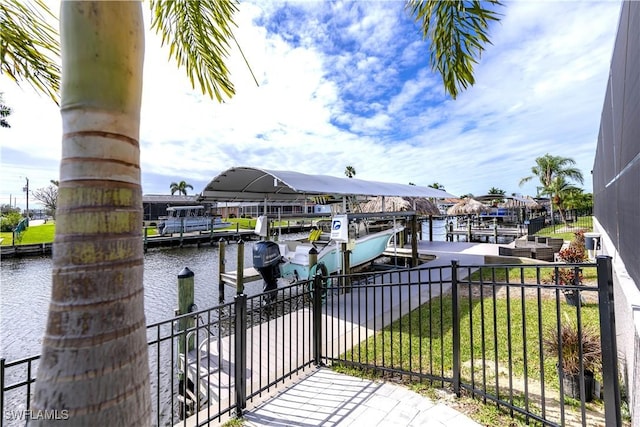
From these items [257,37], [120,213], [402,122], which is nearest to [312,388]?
[120,213]

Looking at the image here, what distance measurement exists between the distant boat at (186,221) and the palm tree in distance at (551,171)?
3433 centimetres

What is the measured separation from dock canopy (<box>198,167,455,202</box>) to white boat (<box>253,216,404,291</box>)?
1391mm

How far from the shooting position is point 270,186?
10977 millimetres

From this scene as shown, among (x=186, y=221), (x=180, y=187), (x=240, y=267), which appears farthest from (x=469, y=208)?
(x=180, y=187)

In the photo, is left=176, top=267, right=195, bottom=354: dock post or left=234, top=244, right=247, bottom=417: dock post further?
left=176, top=267, right=195, bottom=354: dock post

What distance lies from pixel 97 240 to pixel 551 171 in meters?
45.6

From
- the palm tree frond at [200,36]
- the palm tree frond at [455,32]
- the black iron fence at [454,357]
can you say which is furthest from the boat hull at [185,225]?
the palm tree frond at [455,32]

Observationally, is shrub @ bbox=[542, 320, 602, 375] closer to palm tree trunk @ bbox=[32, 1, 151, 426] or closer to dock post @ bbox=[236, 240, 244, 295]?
palm tree trunk @ bbox=[32, 1, 151, 426]

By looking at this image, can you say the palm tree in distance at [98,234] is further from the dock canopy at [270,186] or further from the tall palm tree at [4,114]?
the tall palm tree at [4,114]

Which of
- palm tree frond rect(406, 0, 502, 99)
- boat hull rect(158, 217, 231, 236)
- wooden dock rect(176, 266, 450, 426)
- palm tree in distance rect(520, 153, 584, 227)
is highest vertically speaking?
palm tree in distance rect(520, 153, 584, 227)

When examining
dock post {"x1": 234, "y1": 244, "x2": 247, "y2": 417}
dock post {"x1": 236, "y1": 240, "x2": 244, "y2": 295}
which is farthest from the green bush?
dock post {"x1": 234, "y1": 244, "x2": 247, "y2": 417}

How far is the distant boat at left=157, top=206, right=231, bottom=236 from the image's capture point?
2719 cm

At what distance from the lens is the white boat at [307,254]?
8812 millimetres

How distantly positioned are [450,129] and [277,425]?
13262mm
